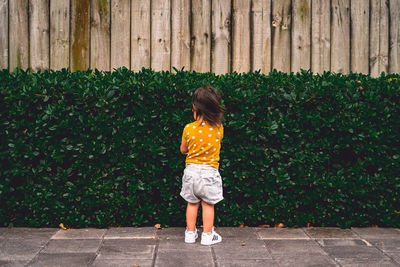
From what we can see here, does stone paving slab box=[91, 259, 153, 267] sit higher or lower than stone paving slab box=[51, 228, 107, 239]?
lower

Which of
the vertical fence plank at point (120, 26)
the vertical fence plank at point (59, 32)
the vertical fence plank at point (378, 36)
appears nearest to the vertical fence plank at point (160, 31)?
the vertical fence plank at point (120, 26)

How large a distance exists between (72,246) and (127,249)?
0.50 m

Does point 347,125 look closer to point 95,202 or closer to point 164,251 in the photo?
point 164,251

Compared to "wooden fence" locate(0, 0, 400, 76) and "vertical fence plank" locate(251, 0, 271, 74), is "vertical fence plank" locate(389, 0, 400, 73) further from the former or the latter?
"vertical fence plank" locate(251, 0, 271, 74)

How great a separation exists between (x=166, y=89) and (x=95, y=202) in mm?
1356

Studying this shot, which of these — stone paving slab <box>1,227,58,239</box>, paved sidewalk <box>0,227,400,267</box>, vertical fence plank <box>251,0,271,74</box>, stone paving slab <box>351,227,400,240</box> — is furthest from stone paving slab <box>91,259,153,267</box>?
vertical fence plank <box>251,0,271,74</box>

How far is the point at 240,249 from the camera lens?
133 inches

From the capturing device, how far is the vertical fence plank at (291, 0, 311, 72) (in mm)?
5020

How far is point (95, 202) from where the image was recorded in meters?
3.96

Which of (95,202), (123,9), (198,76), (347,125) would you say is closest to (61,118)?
(95,202)

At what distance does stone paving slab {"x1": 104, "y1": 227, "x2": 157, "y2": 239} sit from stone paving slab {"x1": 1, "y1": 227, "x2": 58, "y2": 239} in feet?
1.87

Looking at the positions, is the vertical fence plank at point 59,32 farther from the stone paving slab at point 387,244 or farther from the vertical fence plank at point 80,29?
the stone paving slab at point 387,244

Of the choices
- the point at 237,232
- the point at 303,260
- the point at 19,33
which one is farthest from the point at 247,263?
the point at 19,33

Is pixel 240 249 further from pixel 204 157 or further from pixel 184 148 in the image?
pixel 184 148
